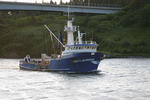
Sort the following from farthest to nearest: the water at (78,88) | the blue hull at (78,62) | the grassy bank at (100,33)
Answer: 1. the grassy bank at (100,33)
2. the blue hull at (78,62)
3. the water at (78,88)

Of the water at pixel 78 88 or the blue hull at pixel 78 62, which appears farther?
the blue hull at pixel 78 62

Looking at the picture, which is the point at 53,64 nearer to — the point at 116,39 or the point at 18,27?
the point at 116,39

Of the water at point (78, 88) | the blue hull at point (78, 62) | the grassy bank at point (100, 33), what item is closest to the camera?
the water at point (78, 88)

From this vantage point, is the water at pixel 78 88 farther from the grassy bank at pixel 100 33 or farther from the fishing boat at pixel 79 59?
the grassy bank at pixel 100 33

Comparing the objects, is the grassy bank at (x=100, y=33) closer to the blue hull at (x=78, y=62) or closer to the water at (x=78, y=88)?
the blue hull at (x=78, y=62)

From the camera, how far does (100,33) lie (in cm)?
17988

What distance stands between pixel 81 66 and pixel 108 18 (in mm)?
116772

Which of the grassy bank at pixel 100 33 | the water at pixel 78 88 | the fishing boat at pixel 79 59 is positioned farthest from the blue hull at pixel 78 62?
the grassy bank at pixel 100 33

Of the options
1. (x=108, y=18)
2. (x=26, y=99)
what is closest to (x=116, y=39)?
(x=108, y=18)

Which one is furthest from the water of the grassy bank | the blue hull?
the grassy bank

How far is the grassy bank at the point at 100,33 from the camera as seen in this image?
16100cm

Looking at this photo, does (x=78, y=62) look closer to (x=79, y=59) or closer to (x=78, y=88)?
(x=79, y=59)

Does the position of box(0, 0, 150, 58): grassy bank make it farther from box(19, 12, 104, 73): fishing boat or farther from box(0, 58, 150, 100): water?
box(0, 58, 150, 100): water

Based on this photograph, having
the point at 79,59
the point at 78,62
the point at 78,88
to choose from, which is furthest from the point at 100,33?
the point at 78,88
